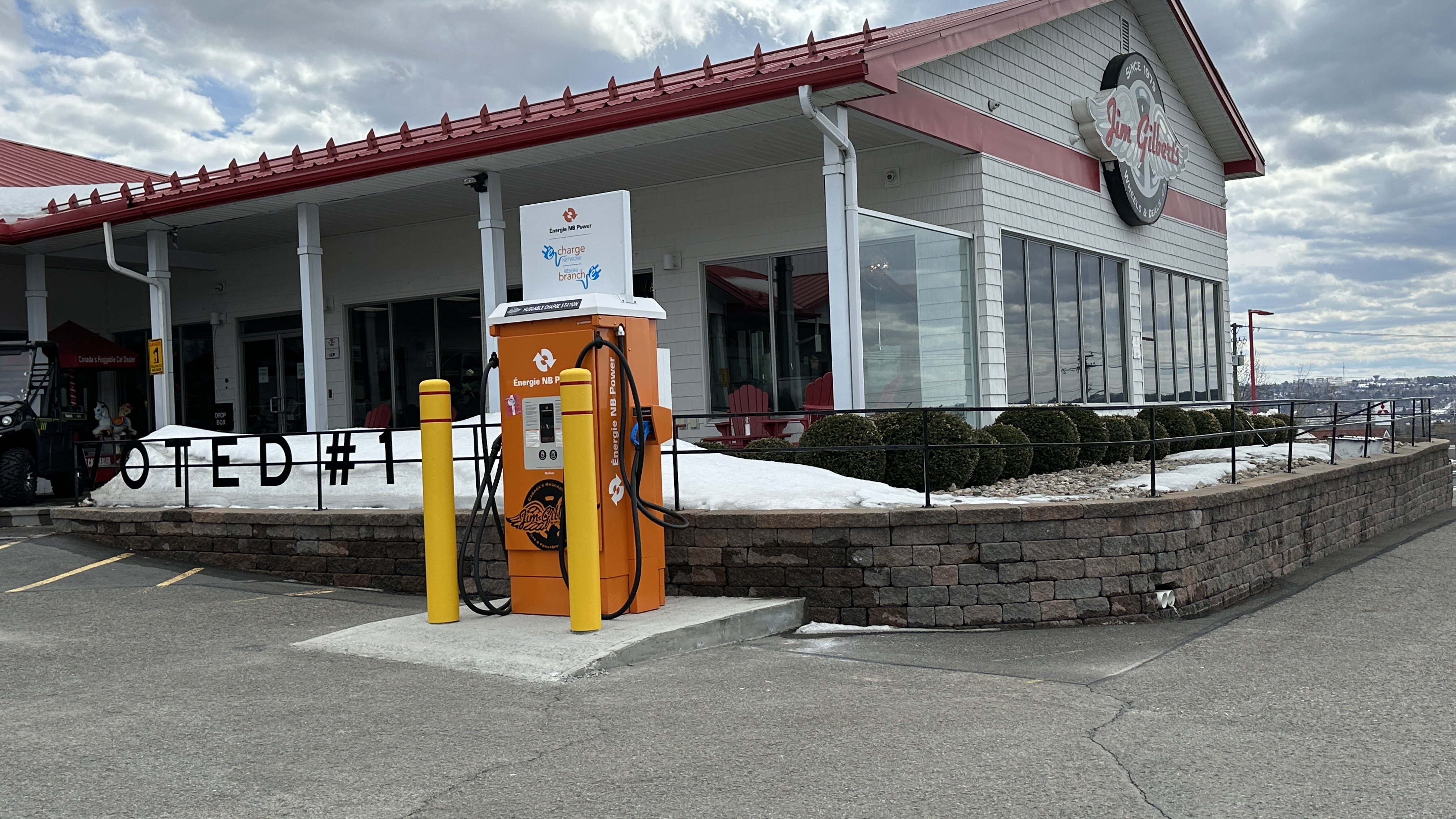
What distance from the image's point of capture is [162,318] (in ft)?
51.6

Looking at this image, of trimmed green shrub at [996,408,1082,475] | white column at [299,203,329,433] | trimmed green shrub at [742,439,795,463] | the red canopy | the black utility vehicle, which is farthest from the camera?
the red canopy

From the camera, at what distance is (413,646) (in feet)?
22.9

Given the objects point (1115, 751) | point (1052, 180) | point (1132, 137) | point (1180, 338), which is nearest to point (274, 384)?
point (1052, 180)

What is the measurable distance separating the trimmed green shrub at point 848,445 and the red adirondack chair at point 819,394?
3.59 metres

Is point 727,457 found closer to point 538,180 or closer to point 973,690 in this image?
point 973,690

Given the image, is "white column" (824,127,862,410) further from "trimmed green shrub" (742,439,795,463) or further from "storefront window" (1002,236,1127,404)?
"storefront window" (1002,236,1127,404)

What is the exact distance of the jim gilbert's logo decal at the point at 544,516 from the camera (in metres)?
7.46

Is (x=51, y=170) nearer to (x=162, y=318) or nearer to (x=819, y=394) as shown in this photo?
(x=162, y=318)

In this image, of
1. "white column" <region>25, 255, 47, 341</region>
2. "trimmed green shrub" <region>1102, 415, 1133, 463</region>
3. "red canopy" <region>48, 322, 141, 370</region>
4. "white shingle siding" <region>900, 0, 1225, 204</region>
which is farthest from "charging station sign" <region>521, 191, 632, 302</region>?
"red canopy" <region>48, 322, 141, 370</region>

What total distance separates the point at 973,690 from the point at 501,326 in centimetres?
364

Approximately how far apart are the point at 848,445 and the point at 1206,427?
7.97 meters

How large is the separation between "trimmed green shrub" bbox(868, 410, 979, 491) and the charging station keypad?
3617 millimetres

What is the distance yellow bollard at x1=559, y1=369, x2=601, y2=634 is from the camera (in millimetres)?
6977

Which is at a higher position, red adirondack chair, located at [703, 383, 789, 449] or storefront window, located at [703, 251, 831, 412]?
storefront window, located at [703, 251, 831, 412]
